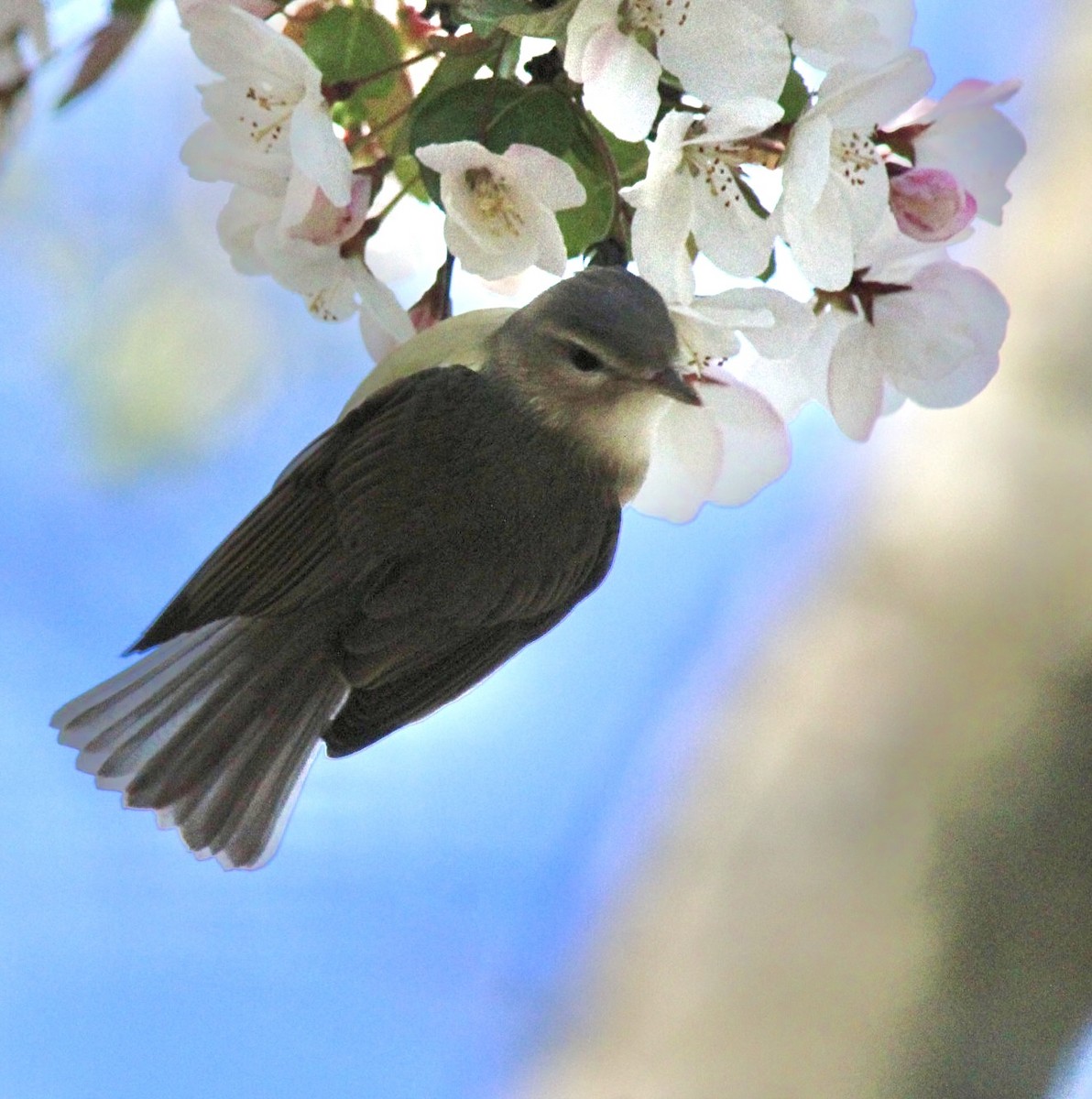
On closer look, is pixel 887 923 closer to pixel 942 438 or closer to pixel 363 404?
pixel 942 438

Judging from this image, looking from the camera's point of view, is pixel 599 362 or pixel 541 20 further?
pixel 599 362

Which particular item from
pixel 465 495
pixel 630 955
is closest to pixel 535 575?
pixel 465 495

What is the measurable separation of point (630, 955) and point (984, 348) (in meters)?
0.97

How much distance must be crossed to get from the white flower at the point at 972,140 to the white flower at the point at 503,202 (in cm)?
12

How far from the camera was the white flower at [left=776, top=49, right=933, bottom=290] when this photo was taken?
389mm

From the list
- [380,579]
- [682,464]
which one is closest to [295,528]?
[380,579]

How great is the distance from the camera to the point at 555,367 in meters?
0.54

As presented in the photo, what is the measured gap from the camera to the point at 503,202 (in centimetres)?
39

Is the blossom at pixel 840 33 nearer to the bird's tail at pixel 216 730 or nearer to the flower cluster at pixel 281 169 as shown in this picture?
the flower cluster at pixel 281 169

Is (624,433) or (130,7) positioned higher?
(130,7)

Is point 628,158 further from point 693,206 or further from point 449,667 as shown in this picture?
point 449,667

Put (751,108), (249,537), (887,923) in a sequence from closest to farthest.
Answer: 1. (751,108)
2. (249,537)
3. (887,923)

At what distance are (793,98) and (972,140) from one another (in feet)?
0.21

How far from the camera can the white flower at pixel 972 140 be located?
0.45 meters
